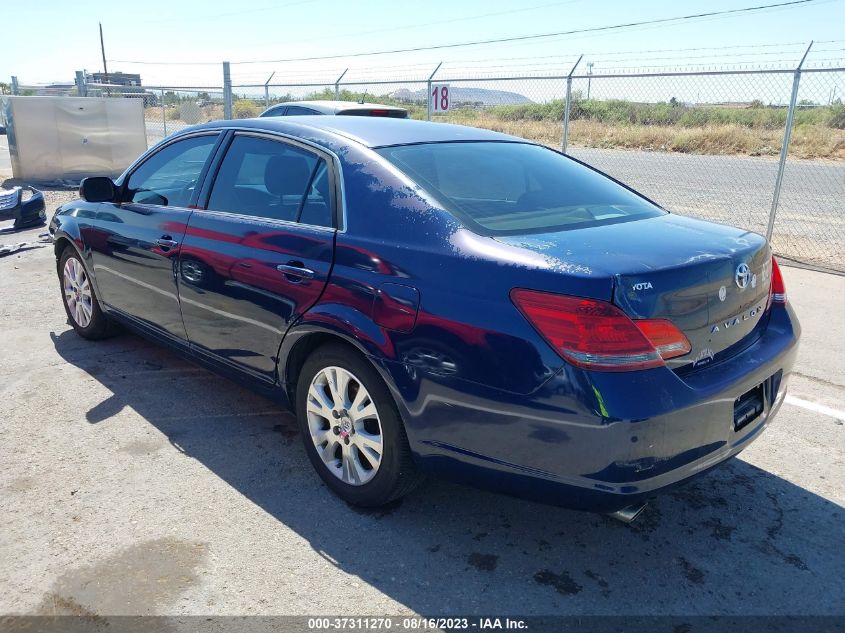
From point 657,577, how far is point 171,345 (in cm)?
291

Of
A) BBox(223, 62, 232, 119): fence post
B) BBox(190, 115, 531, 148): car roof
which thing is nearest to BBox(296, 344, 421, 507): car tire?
BBox(190, 115, 531, 148): car roof

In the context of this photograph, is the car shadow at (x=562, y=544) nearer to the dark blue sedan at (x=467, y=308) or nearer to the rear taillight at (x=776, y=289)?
the dark blue sedan at (x=467, y=308)

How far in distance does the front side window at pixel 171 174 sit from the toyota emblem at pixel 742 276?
2.75m

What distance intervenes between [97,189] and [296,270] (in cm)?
203

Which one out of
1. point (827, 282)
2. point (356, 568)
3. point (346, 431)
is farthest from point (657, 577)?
point (827, 282)

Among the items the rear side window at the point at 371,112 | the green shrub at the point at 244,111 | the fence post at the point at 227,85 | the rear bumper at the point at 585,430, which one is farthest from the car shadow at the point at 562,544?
the green shrub at the point at 244,111

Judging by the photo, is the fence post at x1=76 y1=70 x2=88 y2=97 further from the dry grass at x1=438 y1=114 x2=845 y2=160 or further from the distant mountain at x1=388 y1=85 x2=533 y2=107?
the dry grass at x1=438 y1=114 x2=845 y2=160

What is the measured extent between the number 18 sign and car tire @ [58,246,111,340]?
7697 millimetres

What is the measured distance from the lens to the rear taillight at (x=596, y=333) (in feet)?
7.61

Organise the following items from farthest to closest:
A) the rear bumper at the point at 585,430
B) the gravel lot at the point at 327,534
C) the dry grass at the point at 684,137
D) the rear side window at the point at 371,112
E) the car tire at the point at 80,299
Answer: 1. the dry grass at the point at 684,137
2. the rear side window at the point at 371,112
3. the car tire at the point at 80,299
4. the gravel lot at the point at 327,534
5. the rear bumper at the point at 585,430

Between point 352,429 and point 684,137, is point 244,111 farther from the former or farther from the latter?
point 352,429

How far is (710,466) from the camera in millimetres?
2629

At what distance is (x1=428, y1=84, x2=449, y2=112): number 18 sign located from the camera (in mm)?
11750

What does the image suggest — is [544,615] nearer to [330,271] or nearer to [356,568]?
[356,568]
